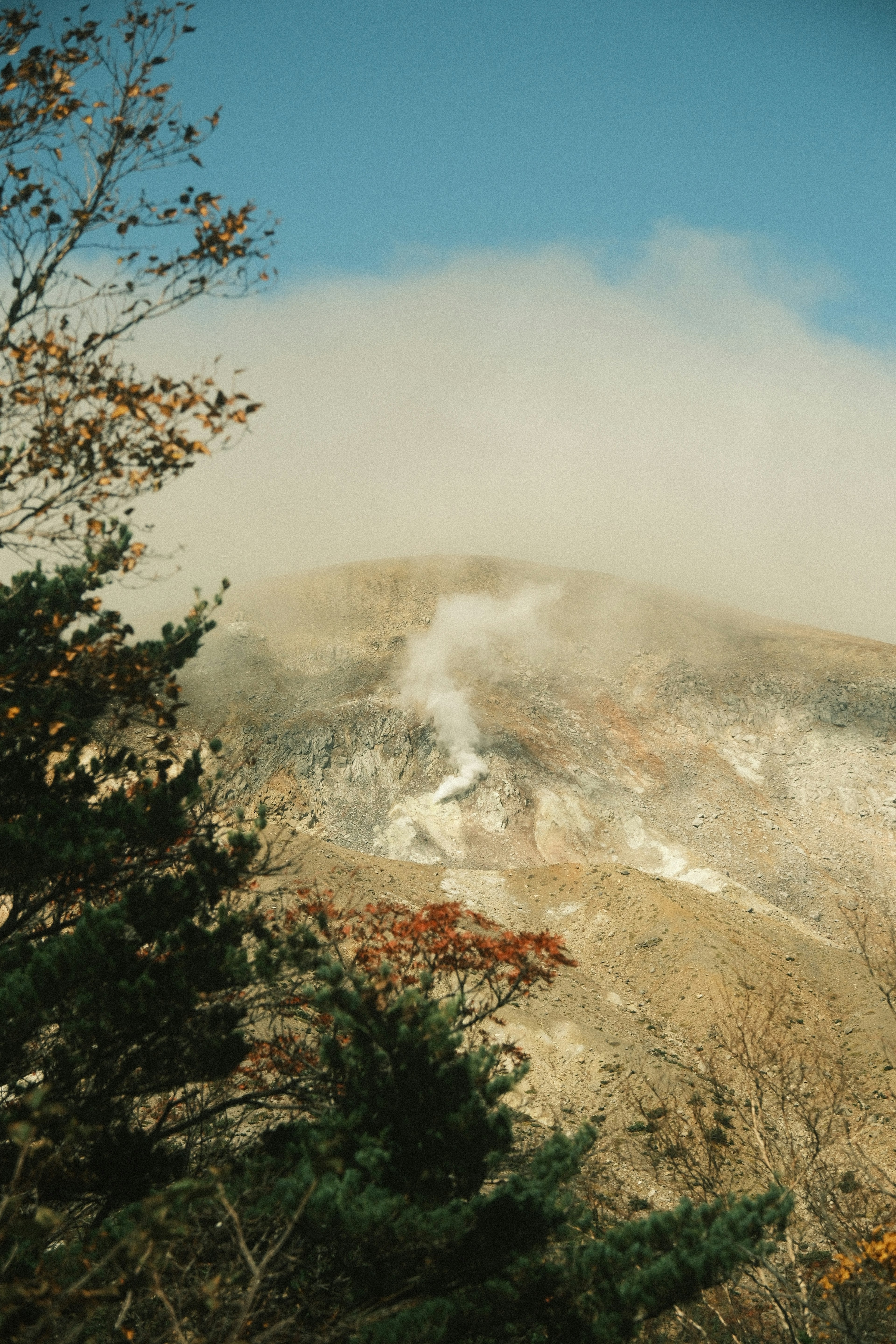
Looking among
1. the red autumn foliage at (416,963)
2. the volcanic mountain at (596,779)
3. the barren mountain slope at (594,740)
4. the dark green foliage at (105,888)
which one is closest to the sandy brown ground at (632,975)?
the volcanic mountain at (596,779)

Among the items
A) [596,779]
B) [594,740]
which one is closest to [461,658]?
[594,740]

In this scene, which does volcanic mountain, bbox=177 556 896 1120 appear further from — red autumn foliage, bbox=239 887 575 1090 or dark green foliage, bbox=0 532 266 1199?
dark green foliage, bbox=0 532 266 1199

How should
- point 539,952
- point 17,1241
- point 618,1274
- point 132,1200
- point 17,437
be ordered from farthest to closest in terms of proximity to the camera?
point 539,952, point 132,1200, point 618,1274, point 17,437, point 17,1241

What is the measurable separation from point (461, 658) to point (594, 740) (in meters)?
13.3

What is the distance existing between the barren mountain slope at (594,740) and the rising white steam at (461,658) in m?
0.74

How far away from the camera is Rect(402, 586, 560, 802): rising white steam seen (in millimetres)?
47312

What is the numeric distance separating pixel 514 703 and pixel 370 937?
44380 millimetres

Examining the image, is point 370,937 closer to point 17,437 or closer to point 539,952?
point 539,952

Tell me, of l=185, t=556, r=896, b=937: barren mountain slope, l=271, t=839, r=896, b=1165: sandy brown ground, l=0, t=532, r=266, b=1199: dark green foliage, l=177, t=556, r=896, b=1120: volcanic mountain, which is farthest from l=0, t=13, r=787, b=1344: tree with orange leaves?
l=185, t=556, r=896, b=937: barren mountain slope

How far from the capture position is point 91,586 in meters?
8.78

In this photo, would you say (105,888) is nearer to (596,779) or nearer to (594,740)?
(596,779)

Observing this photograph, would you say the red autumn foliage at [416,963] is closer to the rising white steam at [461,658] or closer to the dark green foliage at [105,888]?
the dark green foliage at [105,888]

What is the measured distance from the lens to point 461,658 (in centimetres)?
6038

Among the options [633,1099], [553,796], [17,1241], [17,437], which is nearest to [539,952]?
[17,1241]
